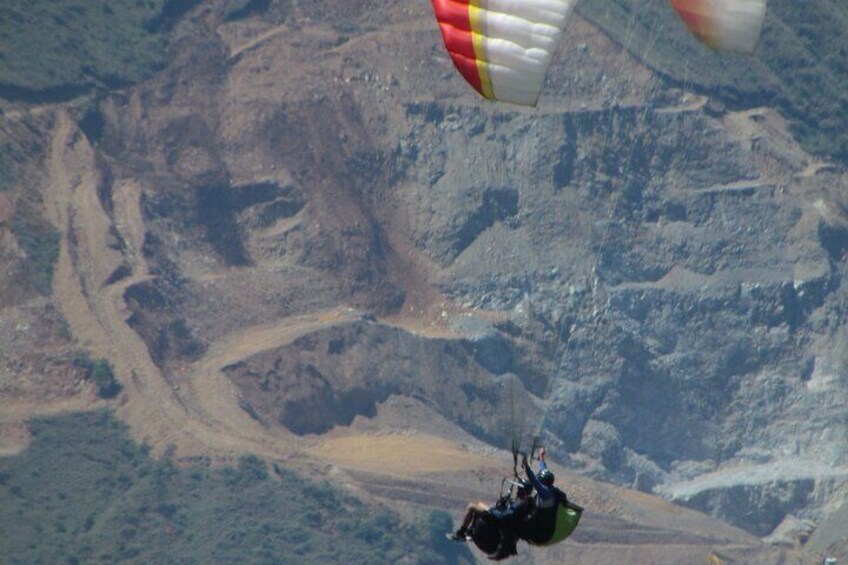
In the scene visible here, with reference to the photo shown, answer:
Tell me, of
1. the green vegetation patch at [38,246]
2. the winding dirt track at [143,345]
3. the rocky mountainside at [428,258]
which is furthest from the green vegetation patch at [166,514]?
the green vegetation patch at [38,246]

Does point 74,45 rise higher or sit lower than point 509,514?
lower

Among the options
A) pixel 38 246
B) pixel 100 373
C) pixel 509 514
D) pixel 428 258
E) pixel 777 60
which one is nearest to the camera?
pixel 509 514

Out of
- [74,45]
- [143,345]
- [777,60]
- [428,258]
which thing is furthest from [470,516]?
[777,60]

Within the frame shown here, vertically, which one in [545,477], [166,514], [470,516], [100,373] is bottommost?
[166,514]

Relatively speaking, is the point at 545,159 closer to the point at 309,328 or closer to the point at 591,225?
the point at 591,225

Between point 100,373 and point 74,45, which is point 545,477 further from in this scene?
point 74,45

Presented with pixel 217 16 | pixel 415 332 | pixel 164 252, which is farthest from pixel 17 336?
pixel 217 16
